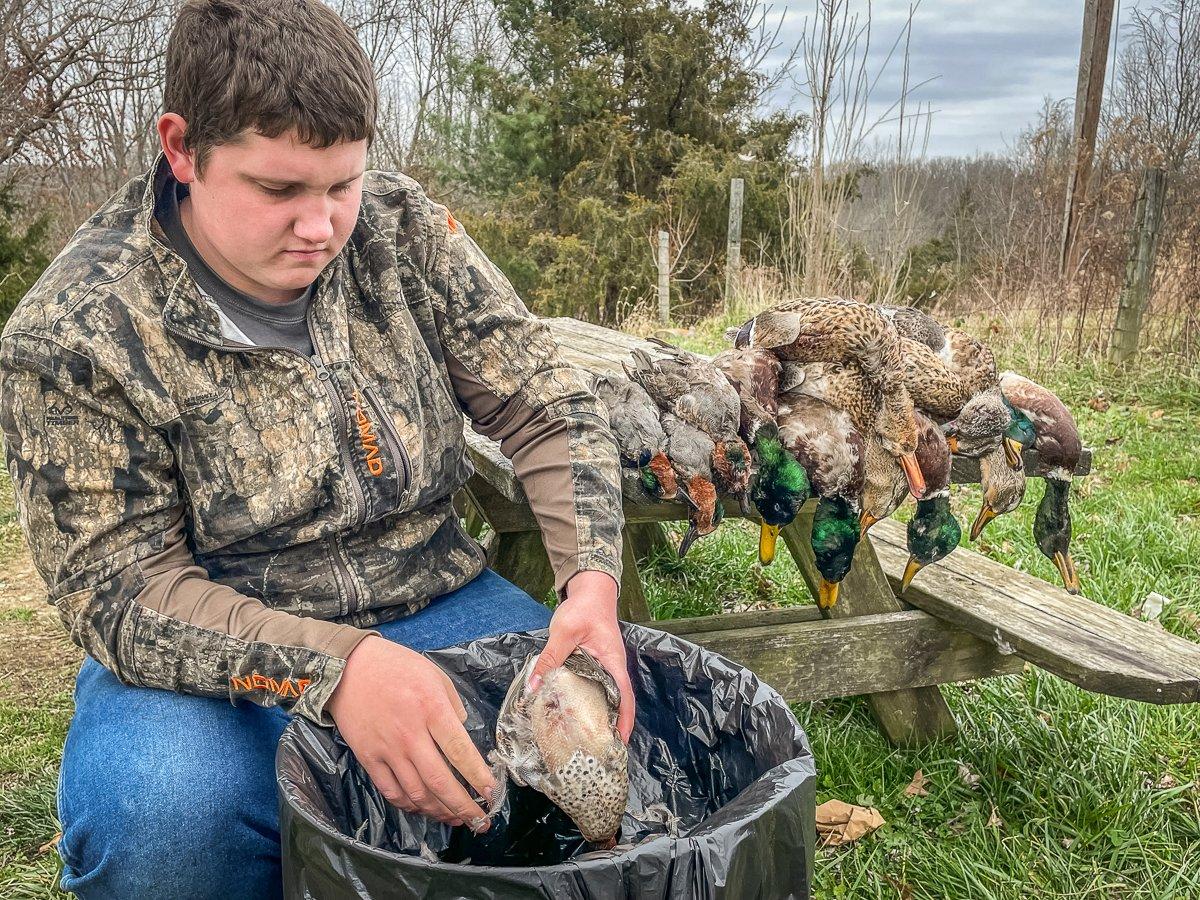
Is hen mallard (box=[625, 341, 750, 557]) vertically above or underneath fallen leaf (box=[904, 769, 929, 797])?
above

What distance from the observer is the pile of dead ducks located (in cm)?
235

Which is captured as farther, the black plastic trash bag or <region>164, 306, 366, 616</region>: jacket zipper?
<region>164, 306, 366, 616</region>: jacket zipper

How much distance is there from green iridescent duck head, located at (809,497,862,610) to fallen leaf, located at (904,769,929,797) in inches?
29.3

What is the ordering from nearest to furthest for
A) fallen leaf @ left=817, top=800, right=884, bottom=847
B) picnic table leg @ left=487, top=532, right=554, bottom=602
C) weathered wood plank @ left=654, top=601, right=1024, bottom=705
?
fallen leaf @ left=817, top=800, right=884, bottom=847, weathered wood plank @ left=654, top=601, right=1024, bottom=705, picnic table leg @ left=487, top=532, right=554, bottom=602

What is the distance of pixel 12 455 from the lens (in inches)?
67.0

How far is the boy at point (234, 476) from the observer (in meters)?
1.61

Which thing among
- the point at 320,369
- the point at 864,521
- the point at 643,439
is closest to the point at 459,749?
the point at 320,369

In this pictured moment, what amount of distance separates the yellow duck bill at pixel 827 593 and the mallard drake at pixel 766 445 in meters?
0.48

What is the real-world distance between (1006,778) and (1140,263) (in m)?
5.55

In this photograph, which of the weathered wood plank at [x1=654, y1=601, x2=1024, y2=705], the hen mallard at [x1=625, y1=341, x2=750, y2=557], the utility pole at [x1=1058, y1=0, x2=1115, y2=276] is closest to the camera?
the hen mallard at [x1=625, y1=341, x2=750, y2=557]

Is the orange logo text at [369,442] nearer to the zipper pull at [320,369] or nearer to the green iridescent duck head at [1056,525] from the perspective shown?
the zipper pull at [320,369]

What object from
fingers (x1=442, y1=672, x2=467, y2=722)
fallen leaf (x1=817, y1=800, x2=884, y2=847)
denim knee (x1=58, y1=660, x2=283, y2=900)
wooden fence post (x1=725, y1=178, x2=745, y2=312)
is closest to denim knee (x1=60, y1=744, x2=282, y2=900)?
denim knee (x1=58, y1=660, x2=283, y2=900)

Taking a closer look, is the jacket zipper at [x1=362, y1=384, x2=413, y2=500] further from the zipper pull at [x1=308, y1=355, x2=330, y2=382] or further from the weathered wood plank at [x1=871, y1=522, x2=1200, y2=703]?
the weathered wood plank at [x1=871, y1=522, x2=1200, y2=703]

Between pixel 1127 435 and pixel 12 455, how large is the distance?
607 centimetres
